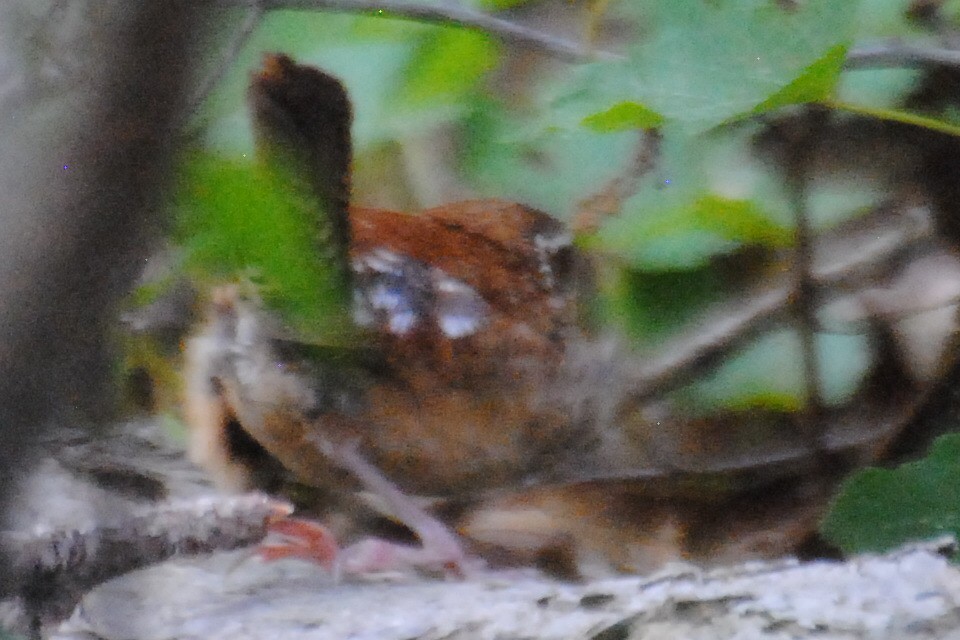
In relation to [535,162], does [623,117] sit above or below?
below

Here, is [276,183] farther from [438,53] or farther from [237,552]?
[438,53]

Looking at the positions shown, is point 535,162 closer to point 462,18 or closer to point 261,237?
point 462,18

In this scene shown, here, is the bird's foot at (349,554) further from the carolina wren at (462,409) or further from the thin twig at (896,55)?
the thin twig at (896,55)

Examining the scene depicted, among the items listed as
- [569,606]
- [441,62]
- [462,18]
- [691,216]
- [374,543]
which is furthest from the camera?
[441,62]

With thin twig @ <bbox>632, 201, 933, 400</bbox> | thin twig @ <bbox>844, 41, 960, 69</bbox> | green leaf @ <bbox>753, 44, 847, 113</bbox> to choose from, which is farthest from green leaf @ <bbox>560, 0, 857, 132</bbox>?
thin twig @ <bbox>632, 201, 933, 400</bbox>

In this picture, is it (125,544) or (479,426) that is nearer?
(125,544)

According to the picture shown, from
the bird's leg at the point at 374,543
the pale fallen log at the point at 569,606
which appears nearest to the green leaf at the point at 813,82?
the pale fallen log at the point at 569,606

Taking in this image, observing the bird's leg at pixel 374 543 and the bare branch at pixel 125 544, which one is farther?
the bird's leg at pixel 374 543

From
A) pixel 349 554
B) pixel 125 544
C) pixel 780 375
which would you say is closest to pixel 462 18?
pixel 780 375
